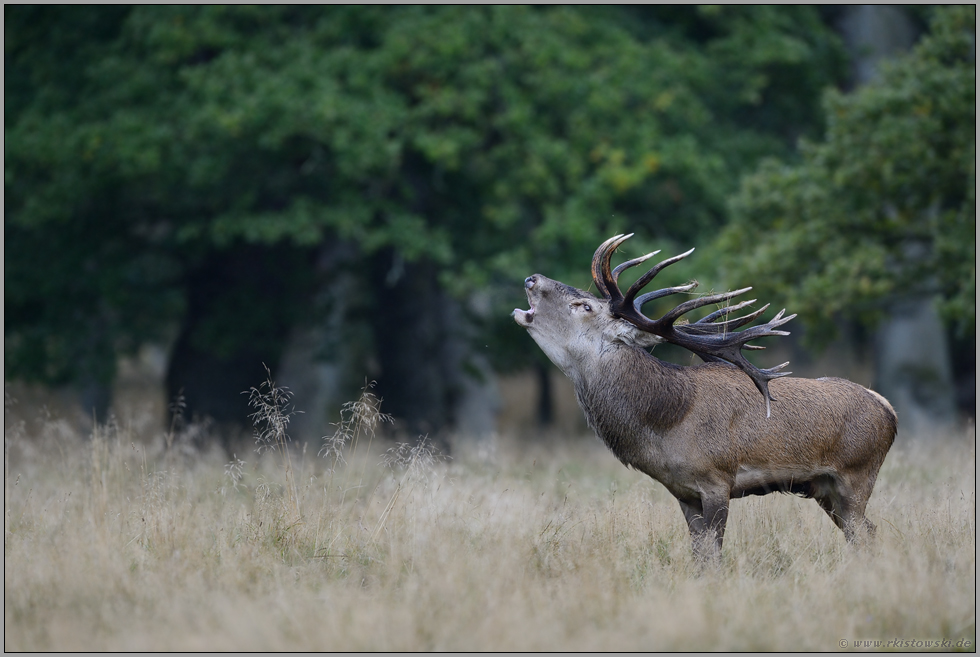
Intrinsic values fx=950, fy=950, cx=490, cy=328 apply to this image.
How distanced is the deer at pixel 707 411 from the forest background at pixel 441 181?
Result: 5862mm

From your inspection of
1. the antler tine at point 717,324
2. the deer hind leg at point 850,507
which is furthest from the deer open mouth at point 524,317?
the deer hind leg at point 850,507

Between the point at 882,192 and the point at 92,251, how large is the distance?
12.2 meters

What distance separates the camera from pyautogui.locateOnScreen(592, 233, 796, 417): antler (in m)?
6.19

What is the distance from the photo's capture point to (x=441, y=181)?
15.1 m

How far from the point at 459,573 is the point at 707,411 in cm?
197

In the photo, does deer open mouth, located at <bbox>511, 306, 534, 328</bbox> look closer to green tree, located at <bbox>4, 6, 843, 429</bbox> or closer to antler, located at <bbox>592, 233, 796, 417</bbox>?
antler, located at <bbox>592, 233, 796, 417</bbox>

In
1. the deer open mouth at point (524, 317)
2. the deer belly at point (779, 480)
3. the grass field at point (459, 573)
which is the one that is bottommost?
the grass field at point (459, 573)

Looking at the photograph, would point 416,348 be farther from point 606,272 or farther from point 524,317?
point 606,272

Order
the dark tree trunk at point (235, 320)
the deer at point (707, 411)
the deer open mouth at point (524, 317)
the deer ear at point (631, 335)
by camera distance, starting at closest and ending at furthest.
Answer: the deer at point (707, 411) → the deer ear at point (631, 335) → the deer open mouth at point (524, 317) → the dark tree trunk at point (235, 320)

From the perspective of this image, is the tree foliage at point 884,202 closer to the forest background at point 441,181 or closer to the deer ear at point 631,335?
the forest background at point 441,181

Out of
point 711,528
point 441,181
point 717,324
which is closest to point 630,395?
point 717,324

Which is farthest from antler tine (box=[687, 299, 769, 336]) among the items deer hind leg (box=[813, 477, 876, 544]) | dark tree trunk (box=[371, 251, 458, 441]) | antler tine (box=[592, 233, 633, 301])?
dark tree trunk (box=[371, 251, 458, 441])

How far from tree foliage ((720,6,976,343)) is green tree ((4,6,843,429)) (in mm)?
2344

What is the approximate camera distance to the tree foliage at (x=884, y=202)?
37.1ft
